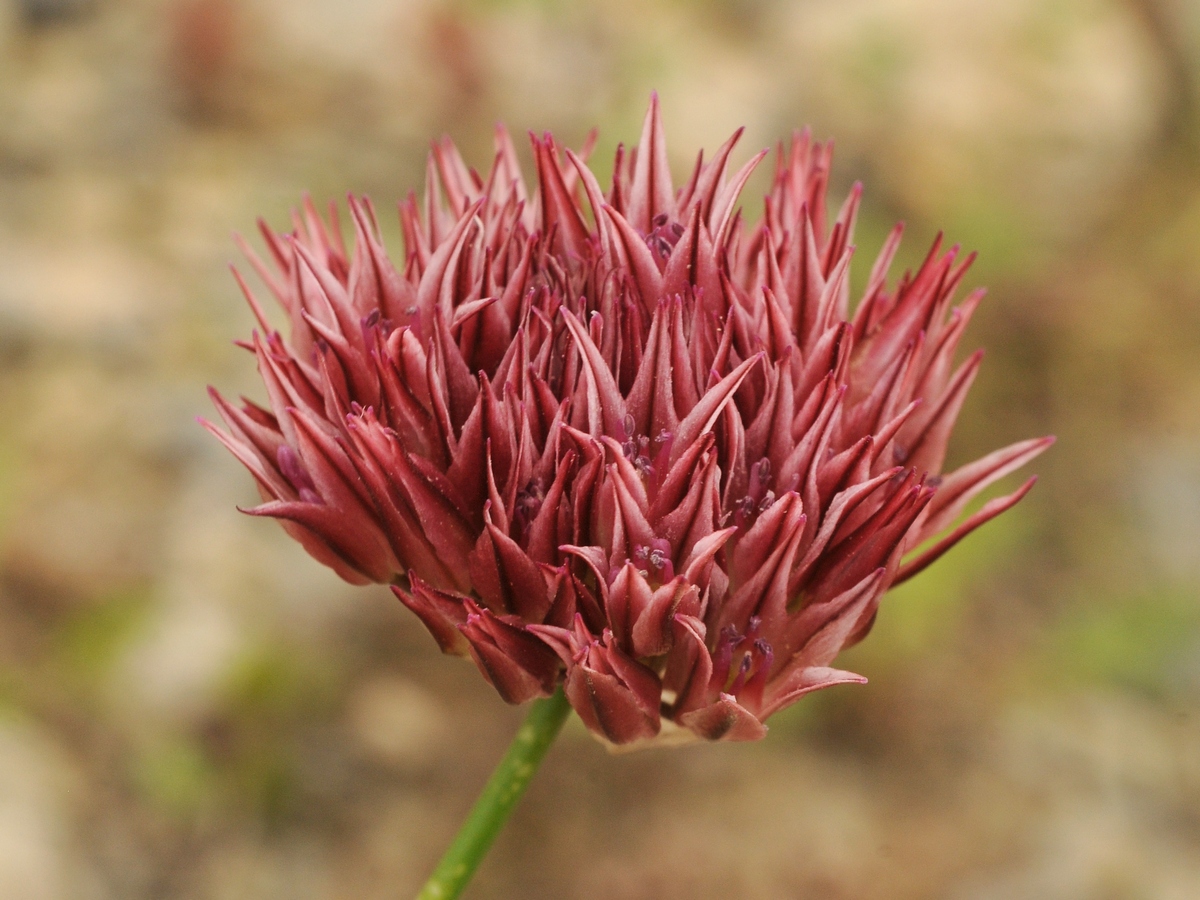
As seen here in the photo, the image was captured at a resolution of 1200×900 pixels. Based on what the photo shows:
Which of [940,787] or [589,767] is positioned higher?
[940,787]

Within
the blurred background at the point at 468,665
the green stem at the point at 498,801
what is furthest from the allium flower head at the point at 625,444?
the blurred background at the point at 468,665

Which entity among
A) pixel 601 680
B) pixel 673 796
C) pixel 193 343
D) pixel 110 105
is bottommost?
pixel 673 796

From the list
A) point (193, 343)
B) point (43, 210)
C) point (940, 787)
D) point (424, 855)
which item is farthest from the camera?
point (43, 210)

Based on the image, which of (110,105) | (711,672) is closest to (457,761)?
(711,672)

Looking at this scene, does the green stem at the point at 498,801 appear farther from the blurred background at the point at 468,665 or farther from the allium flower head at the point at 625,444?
the blurred background at the point at 468,665

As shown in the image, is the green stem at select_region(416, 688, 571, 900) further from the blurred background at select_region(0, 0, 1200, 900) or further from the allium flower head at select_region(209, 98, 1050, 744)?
the blurred background at select_region(0, 0, 1200, 900)

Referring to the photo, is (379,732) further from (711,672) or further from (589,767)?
(711,672)

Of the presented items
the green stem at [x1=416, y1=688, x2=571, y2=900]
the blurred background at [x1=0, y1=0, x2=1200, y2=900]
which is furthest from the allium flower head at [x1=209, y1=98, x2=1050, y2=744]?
the blurred background at [x1=0, y1=0, x2=1200, y2=900]
